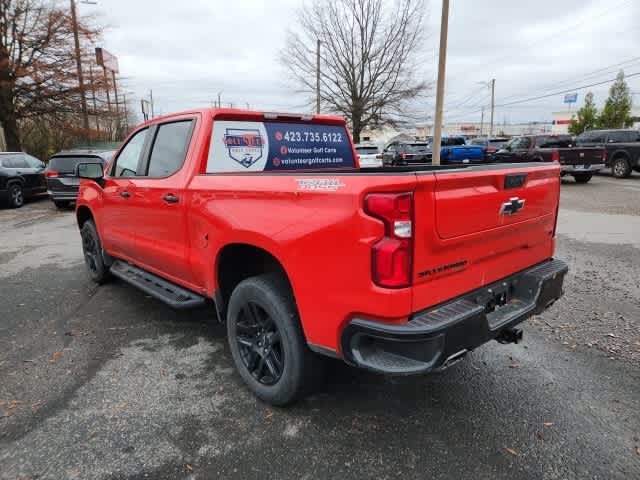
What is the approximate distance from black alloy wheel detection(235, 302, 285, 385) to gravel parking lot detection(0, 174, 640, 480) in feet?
0.75

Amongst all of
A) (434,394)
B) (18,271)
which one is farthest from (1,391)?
(18,271)

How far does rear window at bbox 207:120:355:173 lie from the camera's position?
3.49 meters

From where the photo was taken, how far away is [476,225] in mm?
2355

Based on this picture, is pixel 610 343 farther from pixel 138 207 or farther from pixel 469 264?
pixel 138 207

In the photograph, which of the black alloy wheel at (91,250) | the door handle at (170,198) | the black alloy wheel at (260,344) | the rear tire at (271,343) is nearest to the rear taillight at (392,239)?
the rear tire at (271,343)

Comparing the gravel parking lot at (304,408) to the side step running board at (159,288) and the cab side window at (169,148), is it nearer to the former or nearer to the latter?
the side step running board at (159,288)

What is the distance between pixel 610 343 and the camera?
374 centimetres

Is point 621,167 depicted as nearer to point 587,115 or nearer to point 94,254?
point 94,254

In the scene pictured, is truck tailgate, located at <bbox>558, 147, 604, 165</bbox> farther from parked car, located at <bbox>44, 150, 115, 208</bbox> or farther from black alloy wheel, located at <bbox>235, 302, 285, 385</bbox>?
black alloy wheel, located at <bbox>235, 302, 285, 385</bbox>

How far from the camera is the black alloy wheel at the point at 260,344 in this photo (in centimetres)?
283

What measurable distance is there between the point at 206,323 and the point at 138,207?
1275mm

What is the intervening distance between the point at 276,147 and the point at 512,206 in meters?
2.05

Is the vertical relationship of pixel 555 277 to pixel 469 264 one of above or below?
below

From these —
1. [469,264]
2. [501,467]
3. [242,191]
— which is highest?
[242,191]
